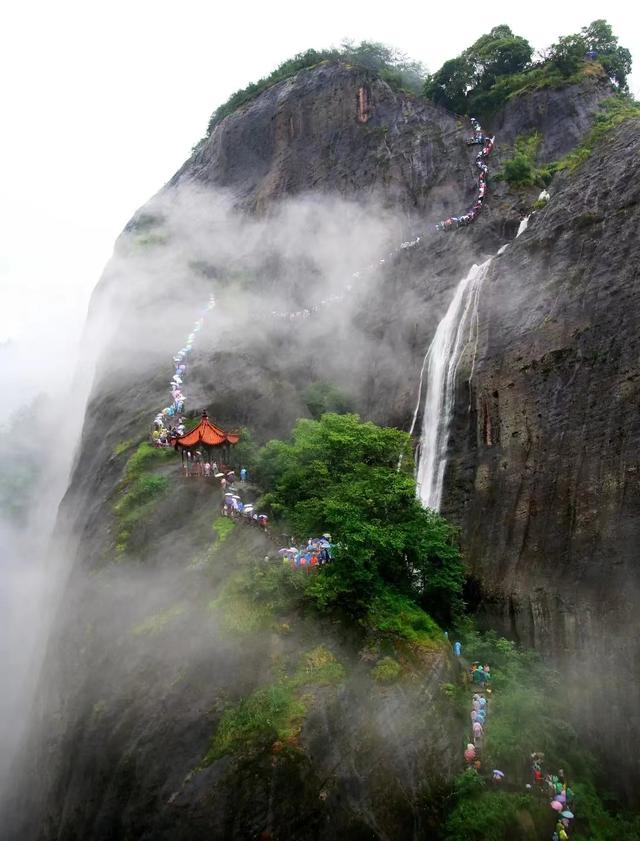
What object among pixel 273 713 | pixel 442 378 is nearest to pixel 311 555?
pixel 273 713

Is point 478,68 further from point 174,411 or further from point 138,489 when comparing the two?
point 138,489

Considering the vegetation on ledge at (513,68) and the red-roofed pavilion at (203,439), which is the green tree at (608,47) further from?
the red-roofed pavilion at (203,439)

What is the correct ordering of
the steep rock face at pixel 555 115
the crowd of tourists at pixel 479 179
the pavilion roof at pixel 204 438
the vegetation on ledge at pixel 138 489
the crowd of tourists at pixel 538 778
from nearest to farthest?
the crowd of tourists at pixel 538 778 → the vegetation on ledge at pixel 138 489 → the pavilion roof at pixel 204 438 → the crowd of tourists at pixel 479 179 → the steep rock face at pixel 555 115

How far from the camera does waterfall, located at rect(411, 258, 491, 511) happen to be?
20109mm

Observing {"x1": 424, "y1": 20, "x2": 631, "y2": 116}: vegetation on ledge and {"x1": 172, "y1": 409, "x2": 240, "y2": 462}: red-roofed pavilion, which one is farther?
{"x1": 424, "y1": 20, "x2": 631, "y2": 116}: vegetation on ledge

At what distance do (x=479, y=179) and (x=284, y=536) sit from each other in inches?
915

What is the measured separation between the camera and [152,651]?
13.7 m

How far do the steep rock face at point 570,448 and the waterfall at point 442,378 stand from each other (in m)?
0.55

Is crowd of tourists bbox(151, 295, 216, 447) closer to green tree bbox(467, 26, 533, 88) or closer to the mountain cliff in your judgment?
the mountain cliff

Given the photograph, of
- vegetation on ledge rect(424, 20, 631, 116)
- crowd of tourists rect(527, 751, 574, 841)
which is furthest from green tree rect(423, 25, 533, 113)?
crowd of tourists rect(527, 751, 574, 841)

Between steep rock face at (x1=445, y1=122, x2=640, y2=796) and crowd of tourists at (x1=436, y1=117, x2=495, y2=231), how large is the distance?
264 inches

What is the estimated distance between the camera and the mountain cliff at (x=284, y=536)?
37.8 ft

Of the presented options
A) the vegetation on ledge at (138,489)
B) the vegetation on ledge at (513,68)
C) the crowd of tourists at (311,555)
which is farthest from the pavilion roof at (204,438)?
the vegetation on ledge at (513,68)

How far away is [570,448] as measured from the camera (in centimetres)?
1631
